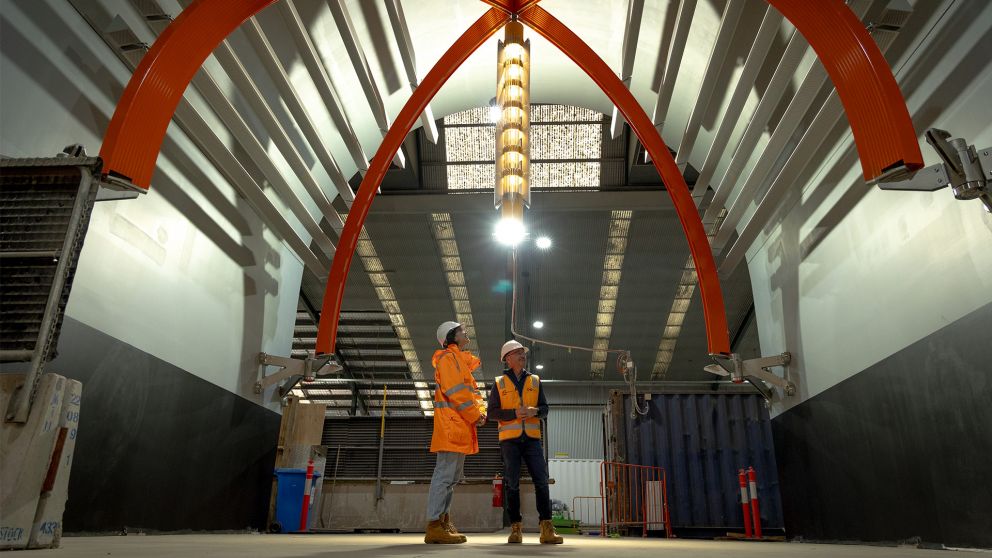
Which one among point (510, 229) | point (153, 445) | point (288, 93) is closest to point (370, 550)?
point (153, 445)

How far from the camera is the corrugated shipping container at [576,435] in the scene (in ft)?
91.1

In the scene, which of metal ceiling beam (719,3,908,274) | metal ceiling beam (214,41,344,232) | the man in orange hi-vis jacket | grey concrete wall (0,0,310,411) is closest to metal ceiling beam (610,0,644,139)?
metal ceiling beam (719,3,908,274)

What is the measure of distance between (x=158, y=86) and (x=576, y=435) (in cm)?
2500

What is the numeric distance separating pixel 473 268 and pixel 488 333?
483 centimetres

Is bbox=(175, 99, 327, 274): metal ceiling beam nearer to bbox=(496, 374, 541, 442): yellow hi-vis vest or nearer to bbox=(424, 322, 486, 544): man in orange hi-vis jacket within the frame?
bbox=(424, 322, 486, 544): man in orange hi-vis jacket

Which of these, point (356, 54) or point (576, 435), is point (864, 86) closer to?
point (356, 54)

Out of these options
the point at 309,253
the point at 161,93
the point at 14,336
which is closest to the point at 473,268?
the point at 309,253

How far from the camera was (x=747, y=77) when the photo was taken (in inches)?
264

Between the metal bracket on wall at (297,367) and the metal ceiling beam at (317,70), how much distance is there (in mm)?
2676

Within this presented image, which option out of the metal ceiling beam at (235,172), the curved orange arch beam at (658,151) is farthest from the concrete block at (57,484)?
the curved orange arch beam at (658,151)

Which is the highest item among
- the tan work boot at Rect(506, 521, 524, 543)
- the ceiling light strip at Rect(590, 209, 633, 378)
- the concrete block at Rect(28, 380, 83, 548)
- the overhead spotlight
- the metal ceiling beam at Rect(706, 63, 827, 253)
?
the ceiling light strip at Rect(590, 209, 633, 378)

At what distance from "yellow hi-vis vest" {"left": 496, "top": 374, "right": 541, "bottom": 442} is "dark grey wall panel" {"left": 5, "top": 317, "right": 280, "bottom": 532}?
3441 millimetres

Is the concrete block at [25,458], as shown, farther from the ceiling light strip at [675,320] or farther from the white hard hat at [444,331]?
the ceiling light strip at [675,320]

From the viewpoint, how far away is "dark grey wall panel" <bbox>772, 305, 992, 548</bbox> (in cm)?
461
